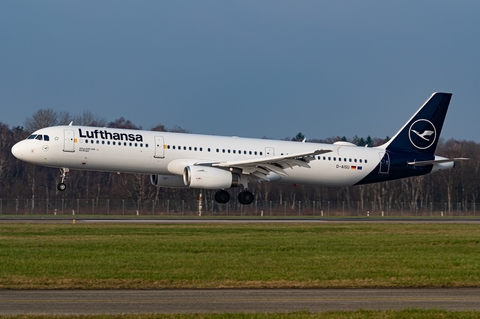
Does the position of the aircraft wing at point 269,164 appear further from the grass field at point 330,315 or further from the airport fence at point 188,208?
the grass field at point 330,315

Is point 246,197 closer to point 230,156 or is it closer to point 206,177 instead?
point 230,156

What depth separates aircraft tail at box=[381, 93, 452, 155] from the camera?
177ft

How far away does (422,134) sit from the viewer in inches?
2143

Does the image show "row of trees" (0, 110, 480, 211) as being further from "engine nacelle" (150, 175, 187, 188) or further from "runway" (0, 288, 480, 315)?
"runway" (0, 288, 480, 315)

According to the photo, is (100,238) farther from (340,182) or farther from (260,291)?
(340,182)

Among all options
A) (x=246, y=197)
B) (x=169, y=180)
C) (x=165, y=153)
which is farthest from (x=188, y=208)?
(x=165, y=153)

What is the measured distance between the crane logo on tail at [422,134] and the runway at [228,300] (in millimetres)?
36306

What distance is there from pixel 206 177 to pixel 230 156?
8.76 feet

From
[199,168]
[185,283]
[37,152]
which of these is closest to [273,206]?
[199,168]

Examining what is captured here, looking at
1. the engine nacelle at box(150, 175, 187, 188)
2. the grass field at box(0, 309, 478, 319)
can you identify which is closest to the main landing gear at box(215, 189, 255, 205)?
the engine nacelle at box(150, 175, 187, 188)

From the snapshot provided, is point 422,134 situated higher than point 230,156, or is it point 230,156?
point 422,134

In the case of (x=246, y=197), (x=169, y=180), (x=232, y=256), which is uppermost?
(x=169, y=180)

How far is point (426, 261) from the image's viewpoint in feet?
82.0

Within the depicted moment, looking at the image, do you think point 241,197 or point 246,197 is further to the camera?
point 241,197
